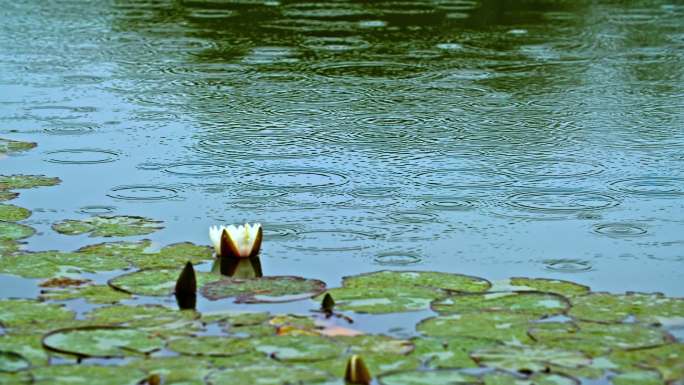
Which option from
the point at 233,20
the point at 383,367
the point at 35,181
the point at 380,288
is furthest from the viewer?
the point at 233,20

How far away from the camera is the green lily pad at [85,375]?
223 centimetres

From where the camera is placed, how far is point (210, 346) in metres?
2.41

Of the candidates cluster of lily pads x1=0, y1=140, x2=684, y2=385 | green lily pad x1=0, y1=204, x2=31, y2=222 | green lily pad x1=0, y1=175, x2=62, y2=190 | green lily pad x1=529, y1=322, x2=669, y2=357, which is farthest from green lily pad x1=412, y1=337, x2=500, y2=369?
green lily pad x1=0, y1=175, x2=62, y2=190

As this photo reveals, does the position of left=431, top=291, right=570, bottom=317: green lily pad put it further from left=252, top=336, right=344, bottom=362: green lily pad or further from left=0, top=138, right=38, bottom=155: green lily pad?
left=0, top=138, right=38, bottom=155: green lily pad

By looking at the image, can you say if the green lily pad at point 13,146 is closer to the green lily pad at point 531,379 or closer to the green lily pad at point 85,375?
the green lily pad at point 85,375

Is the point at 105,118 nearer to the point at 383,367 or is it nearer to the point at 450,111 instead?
the point at 450,111

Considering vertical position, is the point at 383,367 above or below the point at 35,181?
below

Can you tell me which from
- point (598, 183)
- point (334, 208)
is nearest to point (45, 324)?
point (334, 208)

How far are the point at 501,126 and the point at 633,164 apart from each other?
65 cm

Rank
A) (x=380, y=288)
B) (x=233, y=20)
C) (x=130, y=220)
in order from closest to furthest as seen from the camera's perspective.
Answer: (x=380, y=288)
(x=130, y=220)
(x=233, y=20)

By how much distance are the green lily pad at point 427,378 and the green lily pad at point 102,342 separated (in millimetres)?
433

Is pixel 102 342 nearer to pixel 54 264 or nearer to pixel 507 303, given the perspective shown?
pixel 54 264

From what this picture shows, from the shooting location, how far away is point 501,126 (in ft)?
14.9

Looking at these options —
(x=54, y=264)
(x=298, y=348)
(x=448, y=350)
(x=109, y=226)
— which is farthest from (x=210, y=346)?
(x=109, y=226)
